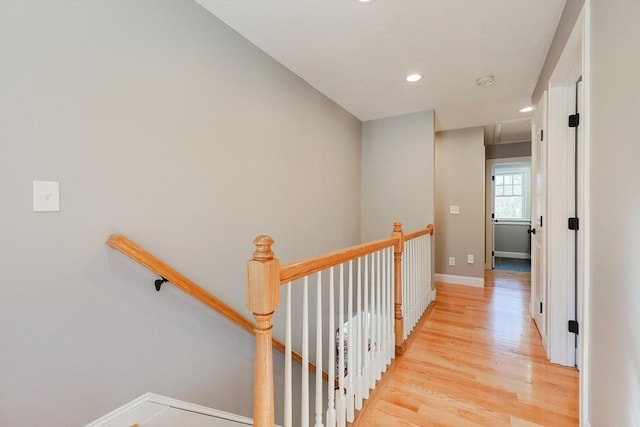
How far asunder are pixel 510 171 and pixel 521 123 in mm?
2842

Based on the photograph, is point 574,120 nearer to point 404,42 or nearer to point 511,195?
point 404,42

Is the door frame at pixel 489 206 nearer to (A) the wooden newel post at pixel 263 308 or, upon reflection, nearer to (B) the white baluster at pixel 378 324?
(B) the white baluster at pixel 378 324

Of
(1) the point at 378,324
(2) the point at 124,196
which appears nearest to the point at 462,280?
(1) the point at 378,324

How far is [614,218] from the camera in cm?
106

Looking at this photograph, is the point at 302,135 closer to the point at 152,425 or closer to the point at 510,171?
the point at 152,425

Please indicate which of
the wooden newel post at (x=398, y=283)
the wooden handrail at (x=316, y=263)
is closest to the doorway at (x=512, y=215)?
the wooden newel post at (x=398, y=283)

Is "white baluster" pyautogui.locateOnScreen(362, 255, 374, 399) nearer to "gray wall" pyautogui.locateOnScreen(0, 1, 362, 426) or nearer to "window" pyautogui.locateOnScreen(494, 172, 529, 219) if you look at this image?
"gray wall" pyautogui.locateOnScreen(0, 1, 362, 426)

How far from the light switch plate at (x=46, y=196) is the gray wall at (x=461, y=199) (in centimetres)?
445

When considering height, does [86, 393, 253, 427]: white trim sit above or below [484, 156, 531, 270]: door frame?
below

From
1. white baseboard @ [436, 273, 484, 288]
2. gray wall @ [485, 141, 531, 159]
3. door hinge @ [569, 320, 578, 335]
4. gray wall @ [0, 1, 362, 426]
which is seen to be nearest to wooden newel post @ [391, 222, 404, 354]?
gray wall @ [0, 1, 362, 426]

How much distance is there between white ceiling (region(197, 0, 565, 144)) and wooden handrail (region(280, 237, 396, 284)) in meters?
1.50

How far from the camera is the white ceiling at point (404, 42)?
1.75 m

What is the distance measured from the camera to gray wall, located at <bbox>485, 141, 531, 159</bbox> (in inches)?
200

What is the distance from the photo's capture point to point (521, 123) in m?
4.01
